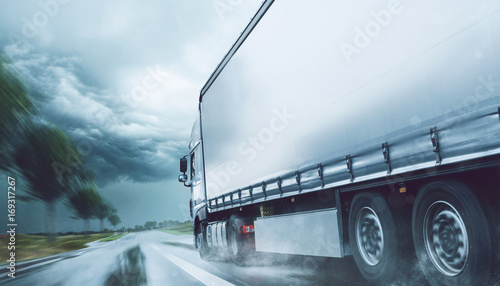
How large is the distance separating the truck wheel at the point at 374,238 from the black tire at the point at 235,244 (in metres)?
5.10

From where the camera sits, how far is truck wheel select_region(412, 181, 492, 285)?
4.14 metres

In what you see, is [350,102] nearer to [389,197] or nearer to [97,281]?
[389,197]

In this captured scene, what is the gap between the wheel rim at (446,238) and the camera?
440 centimetres

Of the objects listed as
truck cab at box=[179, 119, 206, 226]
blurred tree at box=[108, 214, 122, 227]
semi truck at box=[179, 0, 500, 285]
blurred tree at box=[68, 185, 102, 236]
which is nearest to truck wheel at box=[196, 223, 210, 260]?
truck cab at box=[179, 119, 206, 226]

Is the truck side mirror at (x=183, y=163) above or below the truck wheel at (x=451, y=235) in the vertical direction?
above

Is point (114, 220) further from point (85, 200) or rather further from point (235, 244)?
point (235, 244)

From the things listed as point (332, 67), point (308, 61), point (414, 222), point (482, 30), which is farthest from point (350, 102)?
point (482, 30)

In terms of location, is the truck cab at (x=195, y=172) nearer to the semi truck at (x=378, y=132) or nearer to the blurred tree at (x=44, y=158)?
the semi truck at (x=378, y=132)

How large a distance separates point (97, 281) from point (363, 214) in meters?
6.23

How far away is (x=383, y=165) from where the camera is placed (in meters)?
5.15

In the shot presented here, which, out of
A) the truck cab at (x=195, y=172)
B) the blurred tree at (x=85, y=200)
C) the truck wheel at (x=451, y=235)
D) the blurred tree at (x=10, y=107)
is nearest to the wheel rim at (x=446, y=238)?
the truck wheel at (x=451, y=235)

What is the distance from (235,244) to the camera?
11133 mm

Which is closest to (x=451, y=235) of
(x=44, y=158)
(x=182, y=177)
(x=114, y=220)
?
(x=182, y=177)

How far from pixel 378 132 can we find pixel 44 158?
43.5m
